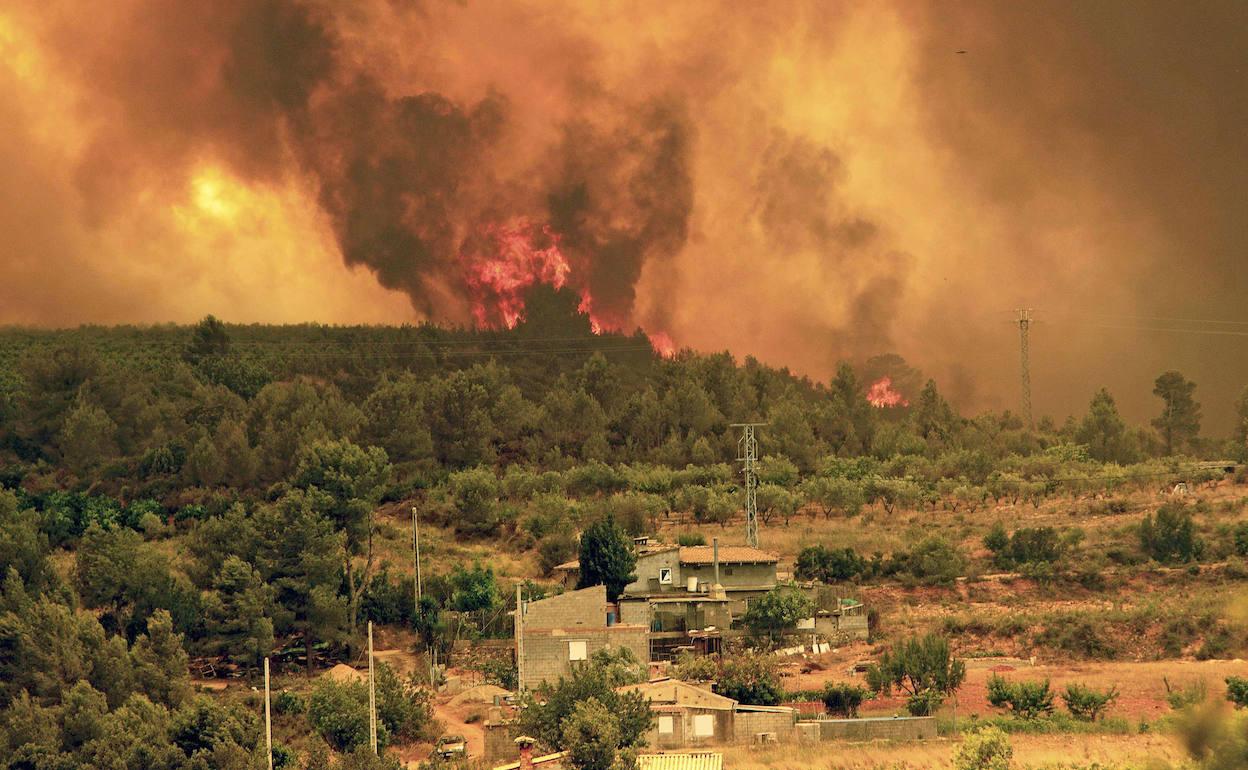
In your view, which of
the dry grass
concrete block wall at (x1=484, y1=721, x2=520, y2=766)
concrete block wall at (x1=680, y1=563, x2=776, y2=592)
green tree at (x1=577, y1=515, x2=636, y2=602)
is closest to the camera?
the dry grass

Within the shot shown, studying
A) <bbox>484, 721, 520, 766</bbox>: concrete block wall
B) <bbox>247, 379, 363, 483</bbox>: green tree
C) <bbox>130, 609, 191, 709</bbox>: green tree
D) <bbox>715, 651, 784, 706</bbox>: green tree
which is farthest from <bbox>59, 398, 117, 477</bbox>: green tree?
<bbox>484, 721, 520, 766</bbox>: concrete block wall

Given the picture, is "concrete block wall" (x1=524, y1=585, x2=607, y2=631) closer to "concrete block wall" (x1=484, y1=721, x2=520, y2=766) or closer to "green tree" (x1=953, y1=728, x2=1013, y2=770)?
"concrete block wall" (x1=484, y1=721, x2=520, y2=766)

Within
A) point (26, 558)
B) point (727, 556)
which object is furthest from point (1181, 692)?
point (26, 558)

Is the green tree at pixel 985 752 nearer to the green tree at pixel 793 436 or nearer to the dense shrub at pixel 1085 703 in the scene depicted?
the dense shrub at pixel 1085 703

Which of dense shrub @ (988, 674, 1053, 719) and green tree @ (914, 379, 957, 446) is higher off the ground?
green tree @ (914, 379, 957, 446)

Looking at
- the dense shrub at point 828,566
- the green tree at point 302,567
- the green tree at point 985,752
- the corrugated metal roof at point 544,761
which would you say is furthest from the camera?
the dense shrub at point 828,566

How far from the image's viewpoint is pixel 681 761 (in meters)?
33.8

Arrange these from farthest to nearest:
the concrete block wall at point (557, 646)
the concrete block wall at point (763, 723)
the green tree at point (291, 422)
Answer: the green tree at point (291, 422)
the concrete block wall at point (557, 646)
the concrete block wall at point (763, 723)

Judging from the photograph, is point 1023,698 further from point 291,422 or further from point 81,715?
point 291,422

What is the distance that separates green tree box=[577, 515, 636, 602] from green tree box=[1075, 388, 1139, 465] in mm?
38800

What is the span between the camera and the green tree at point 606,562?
4850 centimetres

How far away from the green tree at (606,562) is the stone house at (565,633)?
403 centimetres

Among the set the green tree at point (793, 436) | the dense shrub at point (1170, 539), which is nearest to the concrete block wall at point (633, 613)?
the dense shrub at point (1170, 539)

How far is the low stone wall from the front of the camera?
119 feet
